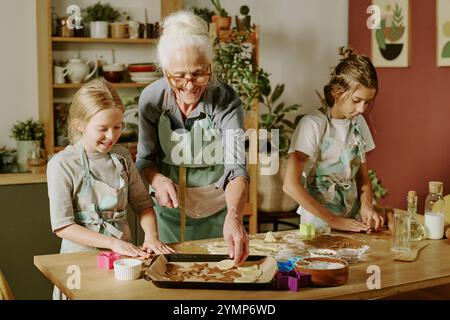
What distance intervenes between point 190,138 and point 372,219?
718mm

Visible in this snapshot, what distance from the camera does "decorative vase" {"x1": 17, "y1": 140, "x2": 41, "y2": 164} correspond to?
3.92 m

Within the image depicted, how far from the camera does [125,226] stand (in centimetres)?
216

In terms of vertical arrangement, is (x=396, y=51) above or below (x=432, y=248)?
above

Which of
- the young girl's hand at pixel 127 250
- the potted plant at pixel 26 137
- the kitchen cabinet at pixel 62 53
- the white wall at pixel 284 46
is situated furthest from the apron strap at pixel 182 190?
the white wall at pixel 284 46

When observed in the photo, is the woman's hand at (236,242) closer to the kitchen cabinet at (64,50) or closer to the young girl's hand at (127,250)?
the young girl's hand at (127,250)

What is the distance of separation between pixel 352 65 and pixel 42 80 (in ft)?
7.33

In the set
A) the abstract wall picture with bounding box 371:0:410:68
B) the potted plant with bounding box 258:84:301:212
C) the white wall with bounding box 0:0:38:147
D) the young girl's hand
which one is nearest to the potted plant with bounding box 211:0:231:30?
the potted plant with bounding box 258:84:301:212

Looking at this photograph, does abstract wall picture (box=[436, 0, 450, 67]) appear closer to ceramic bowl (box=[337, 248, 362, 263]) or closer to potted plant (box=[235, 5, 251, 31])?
potted plant (box=[235, 5, 251, 31])

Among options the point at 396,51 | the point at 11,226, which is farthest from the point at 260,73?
the point at 11,226

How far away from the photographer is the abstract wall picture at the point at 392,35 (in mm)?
4145

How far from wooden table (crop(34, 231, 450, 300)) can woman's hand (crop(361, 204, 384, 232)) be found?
0.69ft

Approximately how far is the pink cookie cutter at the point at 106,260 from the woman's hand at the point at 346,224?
2.69 ft
